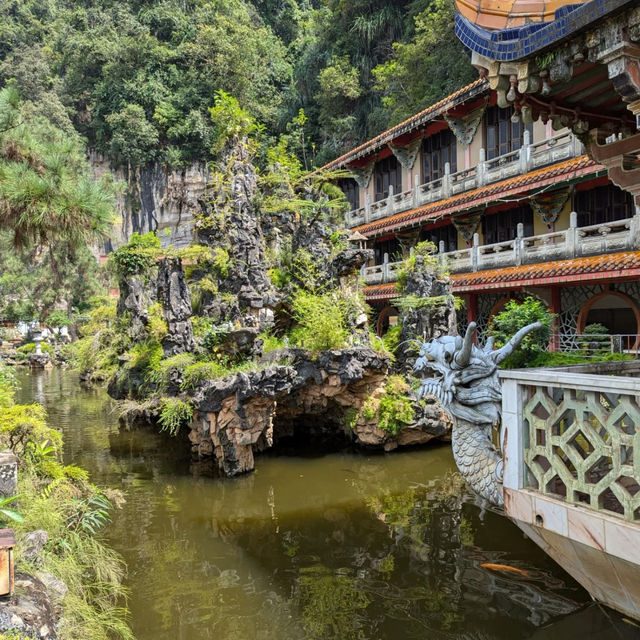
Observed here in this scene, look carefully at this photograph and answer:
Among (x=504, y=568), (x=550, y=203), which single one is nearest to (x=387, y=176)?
(x=550, y=203)

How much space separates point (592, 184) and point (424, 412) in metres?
8.47

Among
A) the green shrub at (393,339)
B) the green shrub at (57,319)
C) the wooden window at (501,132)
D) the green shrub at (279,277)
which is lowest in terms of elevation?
the green shrub at (393,339)

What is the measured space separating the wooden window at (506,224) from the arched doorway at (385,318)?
4.72 metres

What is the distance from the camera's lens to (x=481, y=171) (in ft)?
57.9

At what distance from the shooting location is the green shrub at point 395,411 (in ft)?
39.6

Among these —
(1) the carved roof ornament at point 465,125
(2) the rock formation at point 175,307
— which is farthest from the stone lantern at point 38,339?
(1) the carved roof ornament at point 465,125

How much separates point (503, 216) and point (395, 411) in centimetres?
953

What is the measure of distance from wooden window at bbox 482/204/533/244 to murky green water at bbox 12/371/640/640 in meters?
9.18

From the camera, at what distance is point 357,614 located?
6.43 m

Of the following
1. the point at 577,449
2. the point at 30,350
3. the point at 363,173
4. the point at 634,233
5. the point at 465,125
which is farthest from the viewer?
the point at 30,350

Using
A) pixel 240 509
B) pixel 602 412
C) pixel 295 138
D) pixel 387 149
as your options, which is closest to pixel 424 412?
pixel 240 509

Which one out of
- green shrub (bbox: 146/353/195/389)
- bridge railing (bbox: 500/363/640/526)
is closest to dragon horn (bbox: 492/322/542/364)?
bridge railing (bbox: 500/363/640/526)

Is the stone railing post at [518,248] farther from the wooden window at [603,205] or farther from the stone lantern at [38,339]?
the stone lantern at [38,339]

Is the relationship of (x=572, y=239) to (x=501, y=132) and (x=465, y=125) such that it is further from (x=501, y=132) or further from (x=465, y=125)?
(x=465, y=125)
